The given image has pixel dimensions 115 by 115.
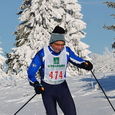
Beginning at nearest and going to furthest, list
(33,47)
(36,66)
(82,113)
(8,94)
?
(36,66) → (82,113) → (8,94) → (33,47)

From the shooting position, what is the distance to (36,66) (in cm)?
728

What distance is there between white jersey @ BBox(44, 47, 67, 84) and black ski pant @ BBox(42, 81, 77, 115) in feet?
0.34

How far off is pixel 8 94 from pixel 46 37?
16.5 meters

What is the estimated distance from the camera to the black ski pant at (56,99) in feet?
24.1

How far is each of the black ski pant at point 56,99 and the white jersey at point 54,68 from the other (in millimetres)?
105

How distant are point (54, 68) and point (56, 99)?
0.55 m

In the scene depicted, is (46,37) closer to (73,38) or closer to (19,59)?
(19,59)

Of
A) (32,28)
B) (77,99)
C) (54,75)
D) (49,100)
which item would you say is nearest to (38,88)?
(49,100)

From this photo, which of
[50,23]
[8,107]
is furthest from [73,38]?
[8,107]

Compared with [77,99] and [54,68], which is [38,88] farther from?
[77,99]

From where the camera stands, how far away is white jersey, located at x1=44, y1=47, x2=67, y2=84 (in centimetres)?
741

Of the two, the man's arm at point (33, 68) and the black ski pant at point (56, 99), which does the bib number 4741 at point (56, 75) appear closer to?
the black ski pant at point (56, 99)

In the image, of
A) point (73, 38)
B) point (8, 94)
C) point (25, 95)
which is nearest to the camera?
point (25, 95)

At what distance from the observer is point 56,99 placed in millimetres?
7531
